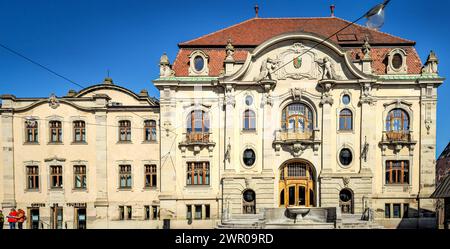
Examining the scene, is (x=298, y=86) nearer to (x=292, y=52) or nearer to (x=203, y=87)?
(x=292, y=52)

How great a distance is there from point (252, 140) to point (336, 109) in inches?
236

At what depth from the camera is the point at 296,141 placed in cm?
2072

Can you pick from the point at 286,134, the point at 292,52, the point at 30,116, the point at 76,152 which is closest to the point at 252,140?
the point at 286,134

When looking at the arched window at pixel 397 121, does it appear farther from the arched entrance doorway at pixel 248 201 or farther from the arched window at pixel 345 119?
the arched entrance doorway at pixel 248 201

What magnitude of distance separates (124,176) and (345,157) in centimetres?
1512

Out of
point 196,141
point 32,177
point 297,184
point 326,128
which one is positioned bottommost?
point 297,184

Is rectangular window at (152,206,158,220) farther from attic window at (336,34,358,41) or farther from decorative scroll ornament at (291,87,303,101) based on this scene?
attic window at (336,34,358,41)

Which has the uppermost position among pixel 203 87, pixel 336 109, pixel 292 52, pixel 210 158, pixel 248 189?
pixel 292 52

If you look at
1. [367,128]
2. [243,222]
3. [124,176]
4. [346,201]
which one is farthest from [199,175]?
[367,128]

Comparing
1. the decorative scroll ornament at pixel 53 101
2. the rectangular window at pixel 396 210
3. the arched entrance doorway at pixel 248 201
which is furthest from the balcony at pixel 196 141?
the rectangular window at pixel 396 210

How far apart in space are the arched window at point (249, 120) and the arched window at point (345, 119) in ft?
19.2

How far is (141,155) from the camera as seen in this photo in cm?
2186

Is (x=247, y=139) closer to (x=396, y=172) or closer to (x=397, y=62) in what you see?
(x=396, y=172)

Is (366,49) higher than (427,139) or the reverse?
higher
